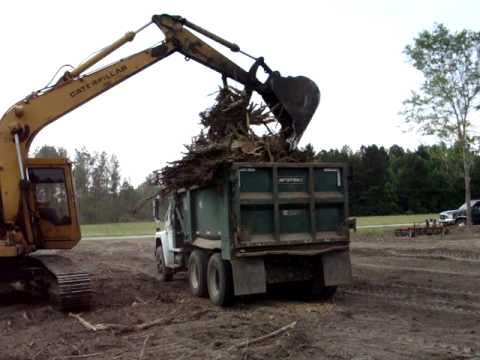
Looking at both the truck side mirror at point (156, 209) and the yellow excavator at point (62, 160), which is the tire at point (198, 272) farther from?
the truck side mirror at point (156, 209)

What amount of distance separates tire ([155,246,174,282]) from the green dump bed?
3958 mm

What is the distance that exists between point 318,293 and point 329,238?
1086mm

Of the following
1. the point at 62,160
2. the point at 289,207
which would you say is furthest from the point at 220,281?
the point at 62,160

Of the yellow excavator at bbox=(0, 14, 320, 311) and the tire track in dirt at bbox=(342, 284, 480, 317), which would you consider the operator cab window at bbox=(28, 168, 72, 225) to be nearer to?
the yellow excavator at bbox=(0, 14, 320, 311)

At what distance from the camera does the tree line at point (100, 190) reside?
4806 cm

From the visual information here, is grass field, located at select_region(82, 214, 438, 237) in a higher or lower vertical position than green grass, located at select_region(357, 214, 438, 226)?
higher

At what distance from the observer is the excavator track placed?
10195mm

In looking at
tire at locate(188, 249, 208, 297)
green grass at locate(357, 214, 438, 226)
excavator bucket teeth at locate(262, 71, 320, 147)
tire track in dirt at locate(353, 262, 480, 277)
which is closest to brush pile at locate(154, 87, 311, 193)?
excavator bucket teeth at locate(262, 71, 320, 147)

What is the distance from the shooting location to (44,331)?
9.09 metres

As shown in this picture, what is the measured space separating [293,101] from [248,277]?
3649mm

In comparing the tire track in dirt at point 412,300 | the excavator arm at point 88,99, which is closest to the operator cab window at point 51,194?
the excavator arm at point 88,99

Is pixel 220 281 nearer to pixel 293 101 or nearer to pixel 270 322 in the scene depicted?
pixel 270 322

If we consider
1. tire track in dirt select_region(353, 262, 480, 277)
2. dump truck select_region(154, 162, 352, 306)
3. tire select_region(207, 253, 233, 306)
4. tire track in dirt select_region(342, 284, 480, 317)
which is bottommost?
tire track in dirt select_region(353, 262, 480, 277)

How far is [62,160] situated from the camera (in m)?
12.0
